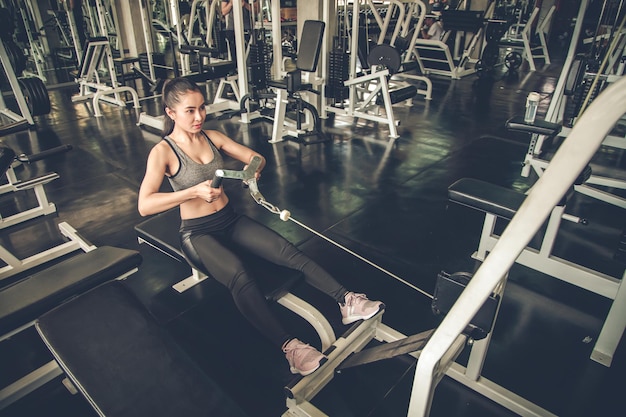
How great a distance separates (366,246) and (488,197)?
707 mm

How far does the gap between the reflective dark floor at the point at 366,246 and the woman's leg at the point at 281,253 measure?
0.25 m

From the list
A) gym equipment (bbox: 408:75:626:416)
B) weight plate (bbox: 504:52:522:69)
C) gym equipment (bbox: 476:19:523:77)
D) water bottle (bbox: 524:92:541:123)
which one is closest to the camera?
gym equipment (bbox: 408:75:626:416)

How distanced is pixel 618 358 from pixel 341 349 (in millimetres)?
1076

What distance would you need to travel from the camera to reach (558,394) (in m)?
1.47

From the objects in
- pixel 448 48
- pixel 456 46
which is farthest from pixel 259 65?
pixel 456 46

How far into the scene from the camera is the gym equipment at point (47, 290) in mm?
1245

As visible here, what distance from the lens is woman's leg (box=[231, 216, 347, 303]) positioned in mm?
1604

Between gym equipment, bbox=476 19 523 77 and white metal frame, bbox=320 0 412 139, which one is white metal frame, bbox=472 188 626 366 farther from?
gym equipment, bbox=476 19 523 77

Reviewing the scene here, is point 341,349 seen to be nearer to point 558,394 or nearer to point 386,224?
point 558,394

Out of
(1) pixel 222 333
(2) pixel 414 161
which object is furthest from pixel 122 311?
(2) pixel 414 161

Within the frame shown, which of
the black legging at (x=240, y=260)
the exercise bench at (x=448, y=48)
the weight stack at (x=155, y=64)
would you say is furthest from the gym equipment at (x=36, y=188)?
the exercise bench at (x=448, y=48)

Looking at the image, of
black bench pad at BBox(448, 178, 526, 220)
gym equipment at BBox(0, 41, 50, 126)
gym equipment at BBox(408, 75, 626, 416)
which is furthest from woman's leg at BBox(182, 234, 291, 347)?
gym equipment at BBox(0, 41, 50, 126)

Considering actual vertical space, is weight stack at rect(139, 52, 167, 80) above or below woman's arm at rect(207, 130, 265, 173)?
below

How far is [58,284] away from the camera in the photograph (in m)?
1.34
